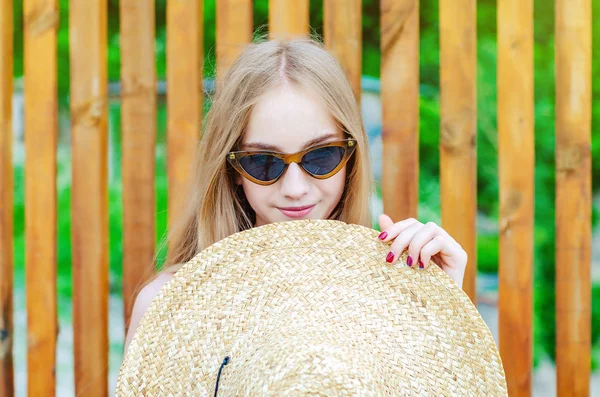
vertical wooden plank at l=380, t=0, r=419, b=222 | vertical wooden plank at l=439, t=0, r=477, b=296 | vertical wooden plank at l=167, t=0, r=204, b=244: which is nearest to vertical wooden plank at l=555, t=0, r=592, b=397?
vertical wooden plank at l=439, t=0, r=477, b=296

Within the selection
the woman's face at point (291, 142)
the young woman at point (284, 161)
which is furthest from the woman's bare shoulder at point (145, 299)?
the woman's face at point (291, 142)

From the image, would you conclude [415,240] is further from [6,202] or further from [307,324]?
[6,202]

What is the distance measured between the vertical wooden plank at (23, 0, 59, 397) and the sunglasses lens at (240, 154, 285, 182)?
0.91 meters

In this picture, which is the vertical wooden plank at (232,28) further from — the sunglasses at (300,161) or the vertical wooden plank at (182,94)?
the sunglasses at (300,161)

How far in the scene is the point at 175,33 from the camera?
2.17m

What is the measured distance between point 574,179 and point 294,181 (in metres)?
0.97

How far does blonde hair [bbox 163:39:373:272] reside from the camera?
1.74 metres

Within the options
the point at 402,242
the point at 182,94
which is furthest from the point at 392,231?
the point at 182,94

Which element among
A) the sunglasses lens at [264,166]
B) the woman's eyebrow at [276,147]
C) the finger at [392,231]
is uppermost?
the woman's eyebrow at [276,147]

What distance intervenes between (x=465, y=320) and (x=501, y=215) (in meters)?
0.81

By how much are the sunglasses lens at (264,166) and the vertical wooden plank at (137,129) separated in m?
0.66

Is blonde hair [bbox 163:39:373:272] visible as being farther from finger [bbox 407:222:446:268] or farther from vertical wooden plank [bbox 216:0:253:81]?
finger [bbox 407:222:446:268]

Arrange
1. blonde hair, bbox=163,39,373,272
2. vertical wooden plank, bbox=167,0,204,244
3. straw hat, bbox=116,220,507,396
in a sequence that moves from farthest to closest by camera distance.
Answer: vertical wooden plank, bbox=167,0,204,244 → blonde hair, bbox=163,39,373,272 → straw hat, bbox=116,220,507,396

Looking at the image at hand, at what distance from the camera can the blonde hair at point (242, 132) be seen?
1.74 m
